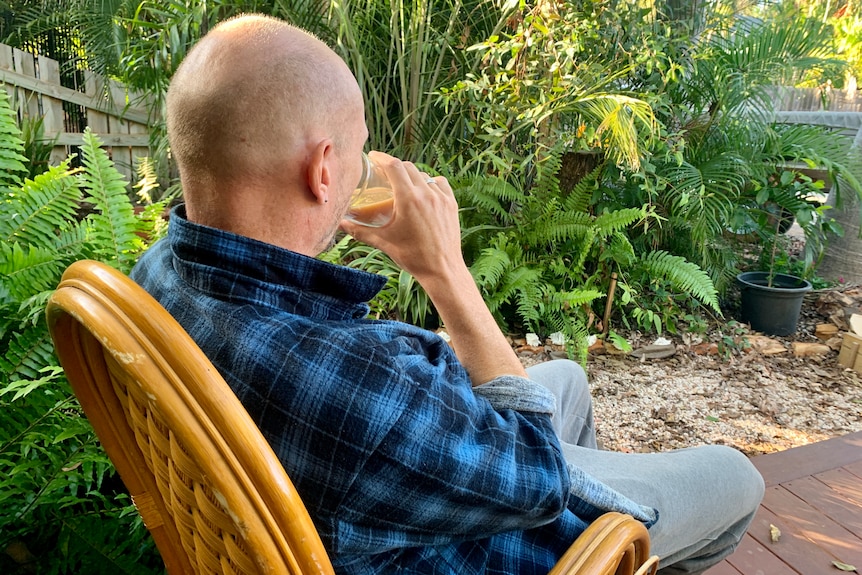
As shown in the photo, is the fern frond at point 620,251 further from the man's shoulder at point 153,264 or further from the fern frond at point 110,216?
the man's shoulder at point 153,264

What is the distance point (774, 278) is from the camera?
4074mm

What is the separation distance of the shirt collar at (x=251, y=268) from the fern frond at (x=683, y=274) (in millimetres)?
2869

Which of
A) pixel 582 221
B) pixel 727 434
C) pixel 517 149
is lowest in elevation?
pixel 727 434

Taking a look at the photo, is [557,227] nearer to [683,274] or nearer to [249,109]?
[683,274]

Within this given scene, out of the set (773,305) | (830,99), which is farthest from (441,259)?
(830,99)

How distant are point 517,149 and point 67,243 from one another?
2732 mm

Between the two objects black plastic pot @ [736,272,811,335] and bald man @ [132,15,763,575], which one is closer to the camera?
bald man @ [132,15,763,575]

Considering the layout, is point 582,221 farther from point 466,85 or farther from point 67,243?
point 67,243

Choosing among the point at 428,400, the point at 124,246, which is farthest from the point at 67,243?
the point at 428,400

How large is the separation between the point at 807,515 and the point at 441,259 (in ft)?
5.72

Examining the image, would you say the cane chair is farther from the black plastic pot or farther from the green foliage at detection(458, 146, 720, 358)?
the black plastic pot

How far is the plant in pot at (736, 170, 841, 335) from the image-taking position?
3848 mm

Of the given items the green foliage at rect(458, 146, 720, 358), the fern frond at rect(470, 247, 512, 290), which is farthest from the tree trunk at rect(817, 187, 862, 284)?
the fern frond at rect(470, 247, 512, 290)

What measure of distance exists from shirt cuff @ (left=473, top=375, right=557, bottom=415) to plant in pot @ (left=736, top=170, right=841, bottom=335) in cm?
336
